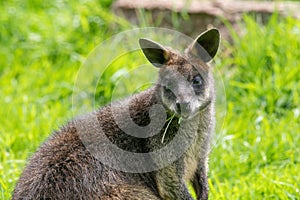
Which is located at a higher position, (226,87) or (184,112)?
(184,112)

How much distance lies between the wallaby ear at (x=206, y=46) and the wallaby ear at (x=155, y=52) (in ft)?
0.65

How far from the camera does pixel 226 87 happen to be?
7.21 m

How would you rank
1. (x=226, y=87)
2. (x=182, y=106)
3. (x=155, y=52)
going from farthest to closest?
1. (x=226, y=87)
2. (x=155, y=52)
3. (x=182, y=106)

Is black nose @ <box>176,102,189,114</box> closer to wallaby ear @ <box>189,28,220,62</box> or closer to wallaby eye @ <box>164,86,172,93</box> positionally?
wallaby eye @ <box>164,86,172,93</box>

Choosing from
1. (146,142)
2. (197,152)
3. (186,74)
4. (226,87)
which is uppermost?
(186,74)

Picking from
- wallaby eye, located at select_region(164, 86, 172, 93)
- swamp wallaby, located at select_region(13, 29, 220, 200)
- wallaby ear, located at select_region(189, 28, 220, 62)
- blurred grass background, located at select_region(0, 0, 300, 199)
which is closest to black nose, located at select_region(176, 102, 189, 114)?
swamp wallaby, located at select_region(13, 29, 220, 200)

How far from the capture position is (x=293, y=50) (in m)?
7.34

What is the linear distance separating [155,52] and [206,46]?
372mm

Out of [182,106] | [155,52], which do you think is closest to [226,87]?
[155,52]

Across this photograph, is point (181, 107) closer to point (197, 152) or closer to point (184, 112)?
point (184, 112)

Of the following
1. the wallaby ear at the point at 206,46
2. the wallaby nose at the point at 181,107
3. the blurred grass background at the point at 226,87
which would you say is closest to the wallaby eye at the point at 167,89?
the wallaby nose at the point at 181,107

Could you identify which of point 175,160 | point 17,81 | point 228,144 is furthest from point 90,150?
point 17,81

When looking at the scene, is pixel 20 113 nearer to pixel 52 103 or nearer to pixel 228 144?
pixel 52 103

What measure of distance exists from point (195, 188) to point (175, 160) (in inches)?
17.5
